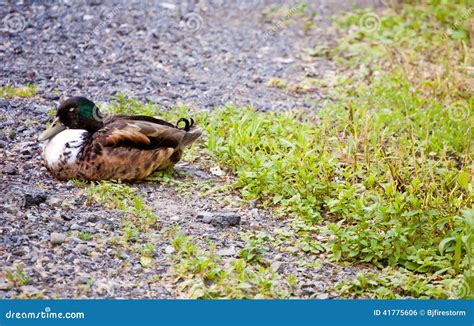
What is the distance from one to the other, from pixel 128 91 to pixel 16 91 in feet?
3.55

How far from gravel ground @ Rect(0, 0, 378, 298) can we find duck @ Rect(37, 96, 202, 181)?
163mm

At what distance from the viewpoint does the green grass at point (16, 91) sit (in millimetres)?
7906

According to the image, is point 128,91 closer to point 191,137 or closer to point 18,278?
point 191,137

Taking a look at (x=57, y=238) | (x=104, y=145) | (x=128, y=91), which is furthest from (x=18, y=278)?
(x=128, y=91)

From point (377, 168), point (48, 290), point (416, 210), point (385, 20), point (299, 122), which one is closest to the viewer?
point (48, 290)

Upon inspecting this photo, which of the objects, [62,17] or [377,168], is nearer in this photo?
[377,168]

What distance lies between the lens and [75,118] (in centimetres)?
670

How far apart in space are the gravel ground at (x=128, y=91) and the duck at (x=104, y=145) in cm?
16

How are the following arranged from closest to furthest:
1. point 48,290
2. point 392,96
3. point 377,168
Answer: point 48,290 → point 377,168 → point 392,96

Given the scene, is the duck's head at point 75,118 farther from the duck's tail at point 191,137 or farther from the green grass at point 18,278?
the green grass at point 18,278

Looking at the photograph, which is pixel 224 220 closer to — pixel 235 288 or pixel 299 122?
pixel 235 288

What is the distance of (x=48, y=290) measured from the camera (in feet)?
17.1

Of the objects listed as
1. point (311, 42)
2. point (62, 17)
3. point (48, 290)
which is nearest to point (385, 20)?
point (311, 42)
